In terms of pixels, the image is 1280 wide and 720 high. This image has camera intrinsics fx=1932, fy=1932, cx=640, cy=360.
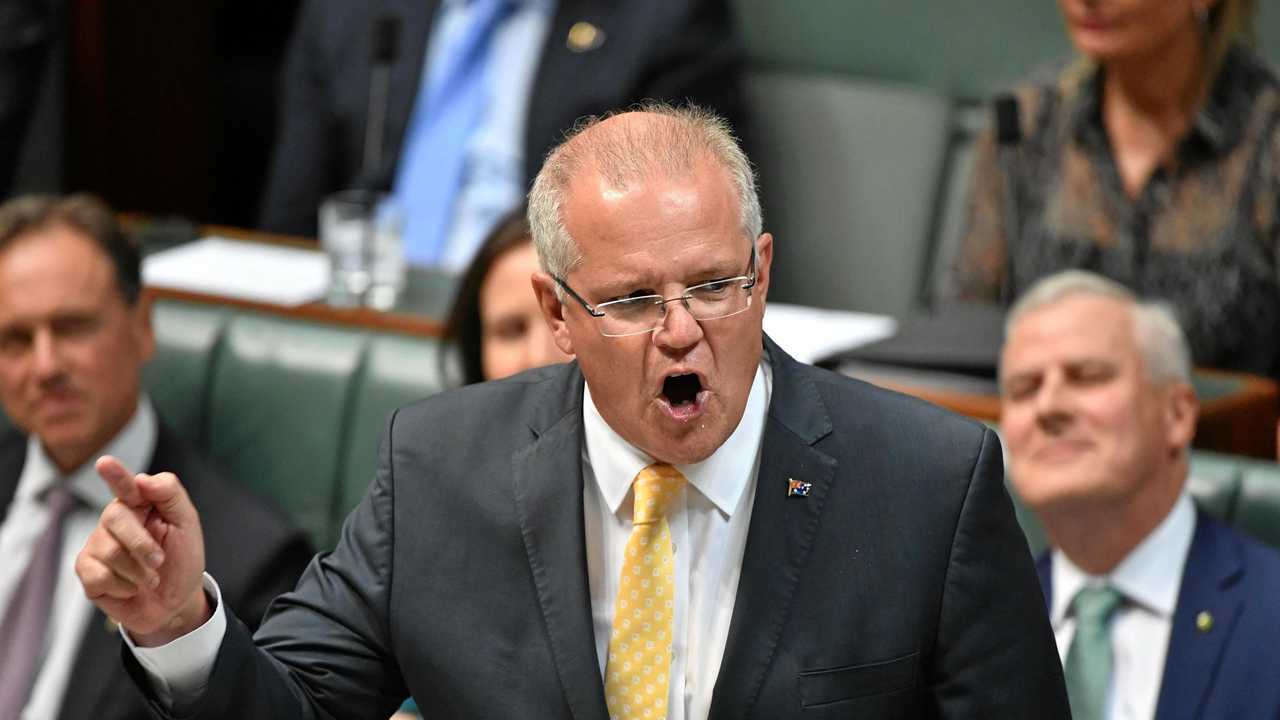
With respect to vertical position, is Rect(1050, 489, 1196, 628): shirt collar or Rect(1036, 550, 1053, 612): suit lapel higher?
Rect(1050, 489, 1196, 628): shirt collar

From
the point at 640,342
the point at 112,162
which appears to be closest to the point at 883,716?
the point at 640,342

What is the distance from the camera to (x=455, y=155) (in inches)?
139

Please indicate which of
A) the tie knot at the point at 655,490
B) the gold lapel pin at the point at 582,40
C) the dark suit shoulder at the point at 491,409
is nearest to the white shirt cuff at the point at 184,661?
the dark suit shoulder at the point at 491,409

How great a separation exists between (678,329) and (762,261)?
0.12 metres

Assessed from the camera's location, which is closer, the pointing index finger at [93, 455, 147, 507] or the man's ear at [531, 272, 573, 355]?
the pointing index finger at [93, 455, 147, 507]

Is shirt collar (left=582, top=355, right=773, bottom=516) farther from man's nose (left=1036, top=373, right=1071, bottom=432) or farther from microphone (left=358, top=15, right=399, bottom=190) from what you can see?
microphone (left=358, top=15, right=399, bottom=190)

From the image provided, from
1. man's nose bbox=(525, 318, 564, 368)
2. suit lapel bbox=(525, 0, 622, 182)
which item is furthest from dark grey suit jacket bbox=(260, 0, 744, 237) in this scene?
man's nose bbox=(525, 318, 564, 368)

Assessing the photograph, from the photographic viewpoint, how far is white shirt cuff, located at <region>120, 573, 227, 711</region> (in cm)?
141

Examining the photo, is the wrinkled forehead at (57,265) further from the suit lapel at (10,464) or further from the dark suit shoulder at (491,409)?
the dark suit shoulder at (491,409)

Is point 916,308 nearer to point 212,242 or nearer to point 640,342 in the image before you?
point 212,242

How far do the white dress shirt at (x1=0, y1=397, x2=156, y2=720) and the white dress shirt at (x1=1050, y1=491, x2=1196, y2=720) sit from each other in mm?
1210

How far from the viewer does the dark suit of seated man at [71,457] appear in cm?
244

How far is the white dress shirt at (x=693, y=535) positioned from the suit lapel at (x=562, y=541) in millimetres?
22

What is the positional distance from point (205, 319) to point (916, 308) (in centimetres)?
140
